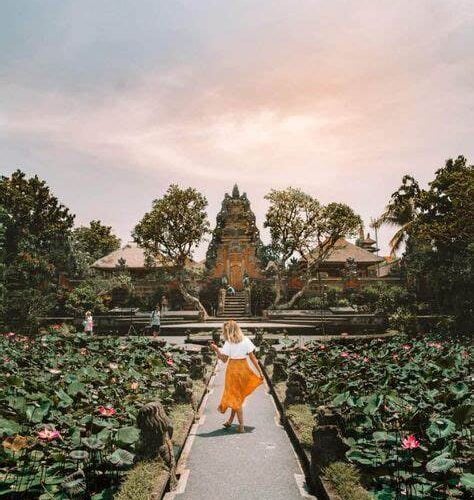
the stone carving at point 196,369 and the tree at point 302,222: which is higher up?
the tree at point 302,222

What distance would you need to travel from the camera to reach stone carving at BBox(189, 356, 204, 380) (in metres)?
11.7

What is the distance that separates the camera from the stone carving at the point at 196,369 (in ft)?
38.3

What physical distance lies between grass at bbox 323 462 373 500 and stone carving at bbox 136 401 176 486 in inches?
68.9

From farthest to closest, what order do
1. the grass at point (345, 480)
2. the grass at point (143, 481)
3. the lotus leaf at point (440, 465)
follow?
the grass at point (143, 481) → the grass at point (345, 480) → the lotus leaf at point (440, 465)

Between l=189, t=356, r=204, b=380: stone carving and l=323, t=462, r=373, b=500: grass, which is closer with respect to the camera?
l=323, t=462, r=373, b=500: grass

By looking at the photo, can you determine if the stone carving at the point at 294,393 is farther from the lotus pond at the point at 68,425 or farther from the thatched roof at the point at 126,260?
the thatched roof at the point at 126,260

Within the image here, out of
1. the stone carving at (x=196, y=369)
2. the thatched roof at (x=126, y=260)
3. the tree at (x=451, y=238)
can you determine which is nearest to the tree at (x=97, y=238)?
the thatched roof at (x=126, y=260)

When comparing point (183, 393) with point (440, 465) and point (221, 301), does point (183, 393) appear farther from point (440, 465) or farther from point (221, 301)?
point (221, 301)

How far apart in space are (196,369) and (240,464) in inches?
230

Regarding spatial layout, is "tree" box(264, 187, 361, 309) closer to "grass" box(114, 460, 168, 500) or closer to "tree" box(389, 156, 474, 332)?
"tree" box(389, 156, 474, 332)

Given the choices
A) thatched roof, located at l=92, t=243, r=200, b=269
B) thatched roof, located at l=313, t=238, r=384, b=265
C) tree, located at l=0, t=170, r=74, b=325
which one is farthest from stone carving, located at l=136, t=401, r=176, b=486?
thatched roof, located at l=313, t=238, r=384, b=265

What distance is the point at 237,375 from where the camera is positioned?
7.52 metres

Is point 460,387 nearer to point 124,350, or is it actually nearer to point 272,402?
point 272,402

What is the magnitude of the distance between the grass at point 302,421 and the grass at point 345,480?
125 centimetres
